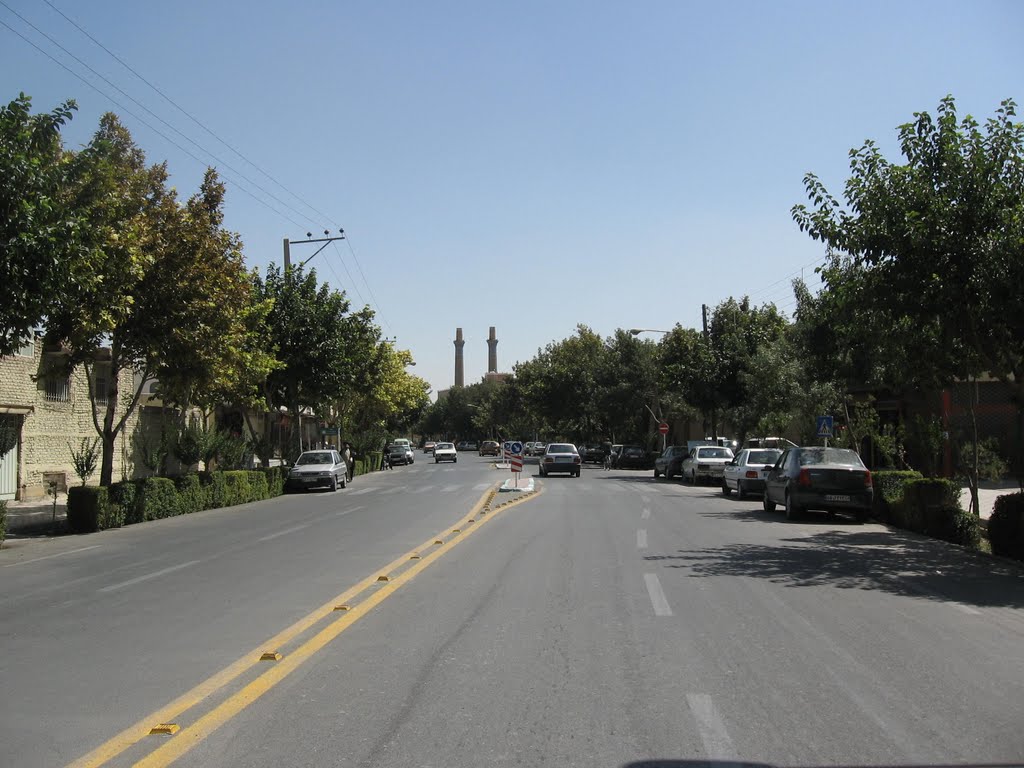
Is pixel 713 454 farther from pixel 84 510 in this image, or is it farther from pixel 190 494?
pixel 84 510

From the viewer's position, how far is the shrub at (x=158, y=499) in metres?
22.1

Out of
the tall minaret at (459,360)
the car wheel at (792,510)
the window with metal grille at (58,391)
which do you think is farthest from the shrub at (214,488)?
the tall minaret at (459,360)

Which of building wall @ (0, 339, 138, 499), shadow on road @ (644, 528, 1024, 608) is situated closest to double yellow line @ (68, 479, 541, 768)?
shadow on road @ (644, 528, 1024, 608)

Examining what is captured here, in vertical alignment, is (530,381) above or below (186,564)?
above

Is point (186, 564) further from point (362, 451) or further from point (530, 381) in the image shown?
point (530, 381)

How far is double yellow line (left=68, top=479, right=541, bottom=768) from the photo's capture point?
509cm

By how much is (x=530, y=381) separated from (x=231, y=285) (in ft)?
233

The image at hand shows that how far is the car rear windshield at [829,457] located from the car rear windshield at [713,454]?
16933 millimetres

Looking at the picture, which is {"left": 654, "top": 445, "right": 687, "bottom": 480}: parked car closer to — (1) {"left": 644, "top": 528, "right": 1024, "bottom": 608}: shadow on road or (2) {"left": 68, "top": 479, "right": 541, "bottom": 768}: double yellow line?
(1) {"left": 644, "top": 528, "right": 1024, "bottom": 608}: shadow on road

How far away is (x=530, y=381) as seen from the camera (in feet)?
306

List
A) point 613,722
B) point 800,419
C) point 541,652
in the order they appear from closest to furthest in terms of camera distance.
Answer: point 613,722, point 541,652, point 800,419

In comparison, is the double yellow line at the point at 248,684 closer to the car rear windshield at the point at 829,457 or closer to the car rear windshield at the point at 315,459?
the car rear windshield at the point at 829,457

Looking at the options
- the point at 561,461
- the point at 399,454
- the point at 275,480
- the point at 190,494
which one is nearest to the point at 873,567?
the point at 190,494

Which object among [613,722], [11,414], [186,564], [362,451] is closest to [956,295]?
[613,722]
